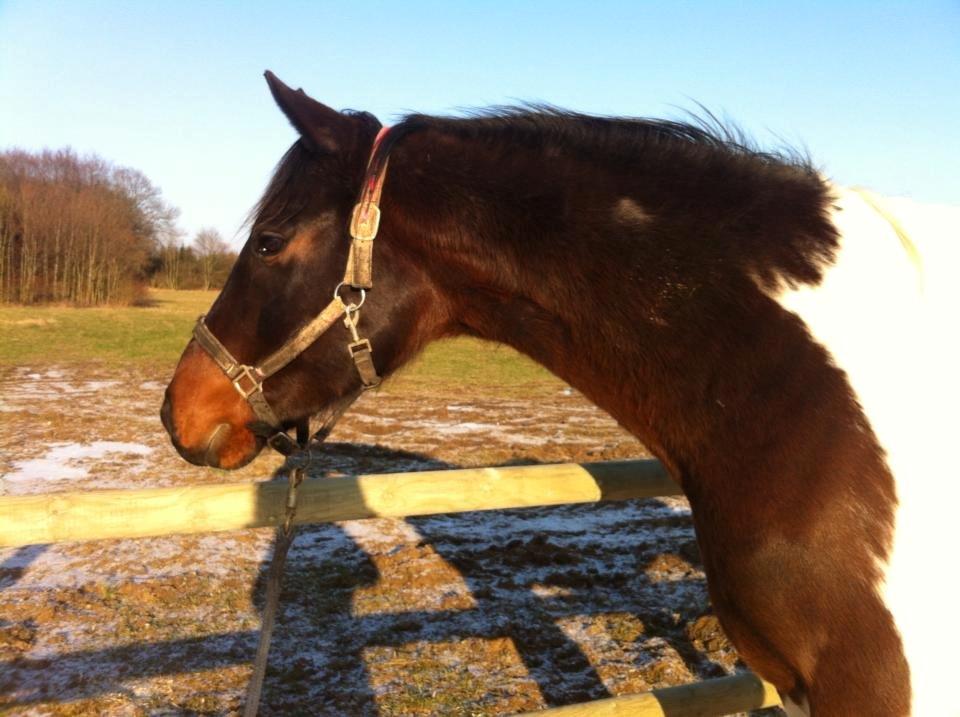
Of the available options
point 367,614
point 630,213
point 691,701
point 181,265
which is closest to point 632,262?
point 630,213

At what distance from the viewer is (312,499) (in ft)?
8.18

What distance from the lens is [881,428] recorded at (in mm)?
1612

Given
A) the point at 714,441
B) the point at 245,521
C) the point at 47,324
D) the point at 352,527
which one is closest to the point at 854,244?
the point at 714,441

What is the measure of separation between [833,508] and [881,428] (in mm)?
222

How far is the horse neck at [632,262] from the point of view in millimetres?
1744

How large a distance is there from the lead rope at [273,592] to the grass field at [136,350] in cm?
906

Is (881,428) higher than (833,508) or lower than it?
higher

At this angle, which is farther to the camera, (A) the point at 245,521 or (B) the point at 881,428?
(A) the point at 245,521

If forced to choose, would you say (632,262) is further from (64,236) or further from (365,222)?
(64,236)

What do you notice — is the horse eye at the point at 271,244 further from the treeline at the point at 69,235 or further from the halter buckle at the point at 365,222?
the treeline at the point at 69,235

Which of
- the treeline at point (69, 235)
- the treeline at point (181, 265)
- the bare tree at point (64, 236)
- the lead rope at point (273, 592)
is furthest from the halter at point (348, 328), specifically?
the treeline at point (181, 265)

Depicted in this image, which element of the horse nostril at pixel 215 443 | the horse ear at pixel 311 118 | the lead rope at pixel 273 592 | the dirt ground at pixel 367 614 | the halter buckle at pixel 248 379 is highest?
the horse ear at pixel 311 118

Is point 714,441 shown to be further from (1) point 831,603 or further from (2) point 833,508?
(1) point 831,603

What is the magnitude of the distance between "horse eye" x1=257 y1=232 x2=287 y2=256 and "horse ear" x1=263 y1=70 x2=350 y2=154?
0.27 metres
